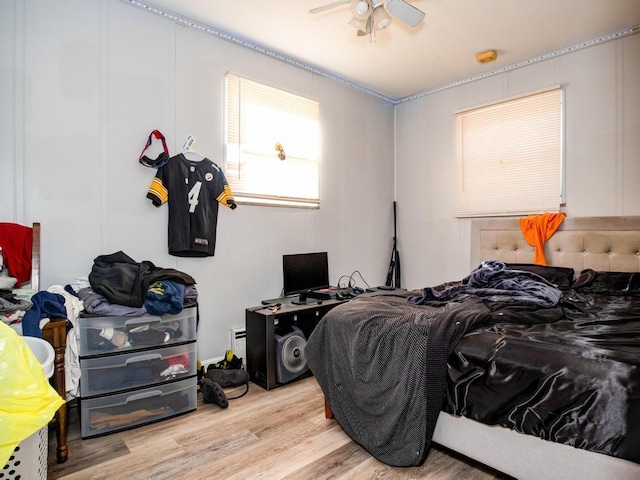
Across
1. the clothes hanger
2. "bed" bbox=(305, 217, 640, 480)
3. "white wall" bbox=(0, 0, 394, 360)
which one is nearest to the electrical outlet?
"white wall" bbox=(0, 0, 394, 360)

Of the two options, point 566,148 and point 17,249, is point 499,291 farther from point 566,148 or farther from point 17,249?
point 17,249

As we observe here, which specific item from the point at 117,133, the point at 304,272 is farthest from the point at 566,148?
the point at 117,133

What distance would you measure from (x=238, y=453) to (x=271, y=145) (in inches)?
99.0

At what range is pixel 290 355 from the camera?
9.68 feet

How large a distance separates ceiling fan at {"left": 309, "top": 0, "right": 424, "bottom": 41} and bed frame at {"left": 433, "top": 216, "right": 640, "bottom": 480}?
221 cm

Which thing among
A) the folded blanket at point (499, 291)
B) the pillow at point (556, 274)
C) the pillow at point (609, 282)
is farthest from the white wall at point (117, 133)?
the pillow at point (609, 282)

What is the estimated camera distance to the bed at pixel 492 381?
133 cm

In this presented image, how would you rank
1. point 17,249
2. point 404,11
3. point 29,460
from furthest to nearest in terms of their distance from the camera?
point 404,11, point 17,249, point 29,460

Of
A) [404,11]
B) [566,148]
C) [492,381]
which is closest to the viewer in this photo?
[492,381]

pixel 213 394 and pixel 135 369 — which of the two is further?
pixel 213 394

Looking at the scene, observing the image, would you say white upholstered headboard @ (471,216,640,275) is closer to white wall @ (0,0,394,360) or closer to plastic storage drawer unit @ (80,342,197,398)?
white wall @ (0,0,394,360)

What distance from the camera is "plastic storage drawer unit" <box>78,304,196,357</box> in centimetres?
213

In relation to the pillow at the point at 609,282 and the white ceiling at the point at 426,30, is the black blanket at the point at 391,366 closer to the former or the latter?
the pillow at the point at 609,282

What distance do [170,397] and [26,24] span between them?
2.47m
